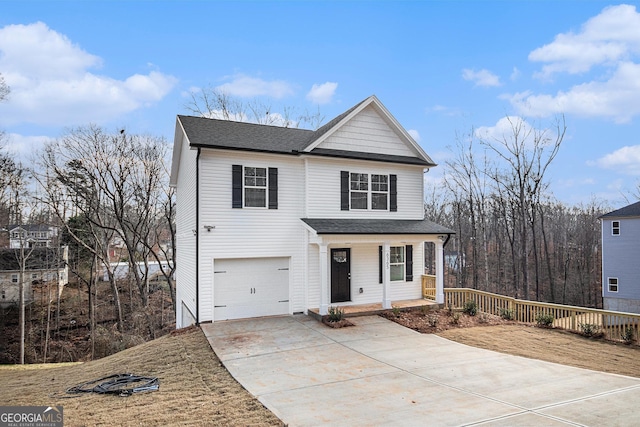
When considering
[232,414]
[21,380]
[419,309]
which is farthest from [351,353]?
[21,380]

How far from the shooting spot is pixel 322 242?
11.4 meters

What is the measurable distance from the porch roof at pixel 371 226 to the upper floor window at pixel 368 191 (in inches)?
22.4

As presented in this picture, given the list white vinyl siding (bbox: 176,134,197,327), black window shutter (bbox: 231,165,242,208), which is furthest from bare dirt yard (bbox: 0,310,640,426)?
black window shutter (bbox: 231,165,242,208)

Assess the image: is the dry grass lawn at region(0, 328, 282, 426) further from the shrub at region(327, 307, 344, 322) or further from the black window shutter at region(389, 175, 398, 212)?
the black window shutter at region(389, 175, 398, 212)

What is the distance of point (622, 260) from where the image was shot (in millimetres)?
22688

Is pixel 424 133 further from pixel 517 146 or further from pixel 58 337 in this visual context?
pixel 58 337

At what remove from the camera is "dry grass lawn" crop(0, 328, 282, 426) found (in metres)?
4.99

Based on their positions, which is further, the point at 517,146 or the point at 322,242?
the point at 517,146

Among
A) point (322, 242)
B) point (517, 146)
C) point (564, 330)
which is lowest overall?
point (564, 330)

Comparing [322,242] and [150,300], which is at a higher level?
[322,242]

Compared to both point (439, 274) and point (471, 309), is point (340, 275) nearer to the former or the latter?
point (439, 274)

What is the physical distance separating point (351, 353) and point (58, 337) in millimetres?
24450

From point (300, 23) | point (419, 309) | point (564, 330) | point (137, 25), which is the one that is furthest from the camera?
point (300, 23)

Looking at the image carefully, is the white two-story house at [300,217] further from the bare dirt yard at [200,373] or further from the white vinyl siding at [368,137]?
the bare dirt yard at [200,373]
